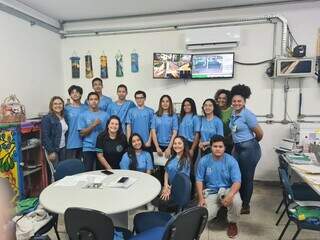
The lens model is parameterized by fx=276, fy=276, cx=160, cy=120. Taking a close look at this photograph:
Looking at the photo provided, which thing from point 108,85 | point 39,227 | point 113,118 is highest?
point 108,85

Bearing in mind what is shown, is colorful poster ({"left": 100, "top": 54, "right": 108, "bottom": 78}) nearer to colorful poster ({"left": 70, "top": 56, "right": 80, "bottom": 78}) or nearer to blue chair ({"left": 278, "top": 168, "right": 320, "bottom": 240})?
colorful poster ({"left": 70, "top": 56, "right": 80, "bottom": 78})

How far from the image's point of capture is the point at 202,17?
4.58 meters

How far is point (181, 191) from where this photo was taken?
2.38 m

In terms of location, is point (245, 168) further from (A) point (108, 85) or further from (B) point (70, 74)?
(B) point (70, 74)

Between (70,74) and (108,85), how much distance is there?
0.80m

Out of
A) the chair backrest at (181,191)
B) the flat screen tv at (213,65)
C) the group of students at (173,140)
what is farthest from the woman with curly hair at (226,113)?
the chair backrest at (181,191)

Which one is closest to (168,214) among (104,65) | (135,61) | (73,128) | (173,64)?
(73,128)

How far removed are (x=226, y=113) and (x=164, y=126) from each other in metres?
0.86

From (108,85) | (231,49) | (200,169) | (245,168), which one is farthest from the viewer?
(108,85)

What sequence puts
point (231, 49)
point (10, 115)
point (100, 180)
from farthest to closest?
point (231, 49) < point (10, 115) < point (100, 180)

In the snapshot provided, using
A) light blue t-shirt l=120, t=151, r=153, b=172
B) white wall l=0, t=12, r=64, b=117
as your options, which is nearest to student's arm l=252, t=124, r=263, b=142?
light blue t-shirt l=120, t=151, r=153, b=172

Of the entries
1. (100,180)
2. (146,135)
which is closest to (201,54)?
(146,135)

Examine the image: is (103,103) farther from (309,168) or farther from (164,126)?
(309,168)

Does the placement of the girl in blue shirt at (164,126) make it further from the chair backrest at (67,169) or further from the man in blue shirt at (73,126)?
the chair backrest at (67,169)
